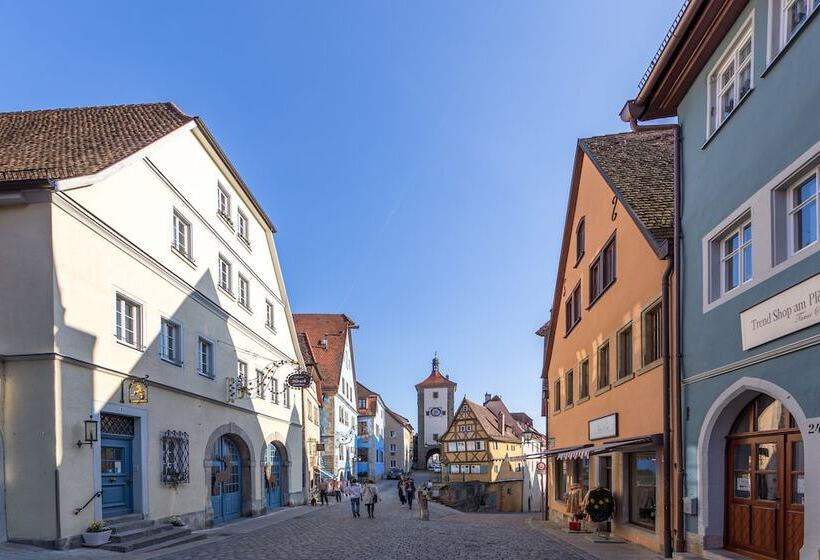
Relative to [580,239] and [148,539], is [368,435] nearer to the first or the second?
[580,239]

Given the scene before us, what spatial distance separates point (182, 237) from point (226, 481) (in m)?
7.23

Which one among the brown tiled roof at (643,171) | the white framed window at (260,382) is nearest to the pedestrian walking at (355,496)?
the white framed window at (260,382)

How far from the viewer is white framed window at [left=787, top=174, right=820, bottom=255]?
8.32 meters

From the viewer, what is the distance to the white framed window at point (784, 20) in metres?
8.55

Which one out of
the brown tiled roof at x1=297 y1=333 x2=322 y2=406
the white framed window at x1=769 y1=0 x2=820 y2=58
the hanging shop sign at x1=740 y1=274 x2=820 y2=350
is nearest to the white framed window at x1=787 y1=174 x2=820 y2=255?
the hanging shop sign at x1=740 y1=274 x2=820 y2=350

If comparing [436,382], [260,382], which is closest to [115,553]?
[260,382]

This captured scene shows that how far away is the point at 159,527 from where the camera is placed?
14953 mm

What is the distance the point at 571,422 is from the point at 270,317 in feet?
37.4

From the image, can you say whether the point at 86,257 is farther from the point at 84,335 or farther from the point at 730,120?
the point at 730,120

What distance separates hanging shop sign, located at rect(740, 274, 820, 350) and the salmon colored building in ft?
10.0

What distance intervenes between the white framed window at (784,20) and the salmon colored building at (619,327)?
3877 mm

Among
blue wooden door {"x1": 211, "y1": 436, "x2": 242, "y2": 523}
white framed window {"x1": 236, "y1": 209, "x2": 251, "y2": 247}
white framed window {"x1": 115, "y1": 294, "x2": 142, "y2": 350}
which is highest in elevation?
white framed window {"x1": 236, "y1": 209, "x2": 251, "y2": 247}

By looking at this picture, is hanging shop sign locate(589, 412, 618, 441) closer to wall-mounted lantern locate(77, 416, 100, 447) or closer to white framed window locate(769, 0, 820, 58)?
white framed window locate(769, 0, 820, 58)

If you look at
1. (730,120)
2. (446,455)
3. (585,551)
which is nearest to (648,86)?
(730,120)
